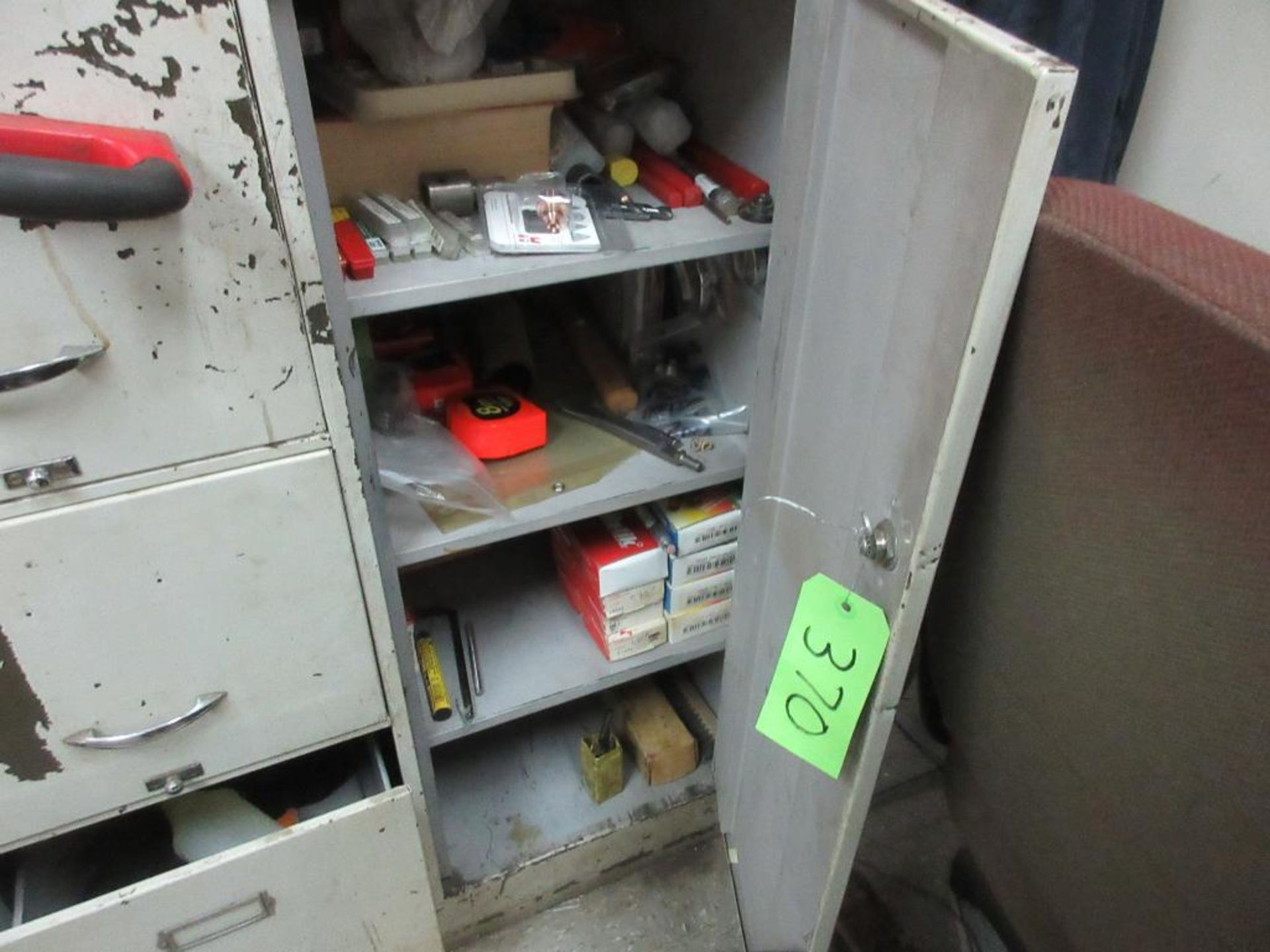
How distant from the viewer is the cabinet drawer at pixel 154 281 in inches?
18.9

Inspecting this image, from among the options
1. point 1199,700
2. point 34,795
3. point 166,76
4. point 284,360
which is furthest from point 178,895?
point 1199,700

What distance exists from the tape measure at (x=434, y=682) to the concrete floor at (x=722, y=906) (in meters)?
0.36

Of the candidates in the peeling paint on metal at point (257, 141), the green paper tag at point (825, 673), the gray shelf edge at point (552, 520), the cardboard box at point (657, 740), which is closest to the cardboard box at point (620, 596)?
the gray shelf edge at point (552, 520)

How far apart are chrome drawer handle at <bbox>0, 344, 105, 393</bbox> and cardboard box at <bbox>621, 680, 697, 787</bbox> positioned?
81cm

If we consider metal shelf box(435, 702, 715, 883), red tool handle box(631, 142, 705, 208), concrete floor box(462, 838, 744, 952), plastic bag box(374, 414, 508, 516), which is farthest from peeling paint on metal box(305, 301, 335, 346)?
concrete floor box(462, 838, 744, 952)

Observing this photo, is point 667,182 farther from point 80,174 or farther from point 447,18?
point 80,174

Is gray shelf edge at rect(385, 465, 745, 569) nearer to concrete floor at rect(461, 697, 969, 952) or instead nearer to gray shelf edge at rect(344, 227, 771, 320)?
gray shelf edge at rect(344, 227, 771, 320)

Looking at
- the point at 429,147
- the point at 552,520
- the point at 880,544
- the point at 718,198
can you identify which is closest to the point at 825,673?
the point at 880,544

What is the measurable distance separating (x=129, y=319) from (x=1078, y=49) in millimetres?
724

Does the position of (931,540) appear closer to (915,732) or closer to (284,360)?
(284,360)

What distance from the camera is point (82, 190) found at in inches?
17.3

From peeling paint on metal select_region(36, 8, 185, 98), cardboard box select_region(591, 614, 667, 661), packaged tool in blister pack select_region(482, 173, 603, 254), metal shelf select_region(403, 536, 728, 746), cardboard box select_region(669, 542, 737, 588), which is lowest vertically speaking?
metal shelf select_region(403, 536, 728, 746)

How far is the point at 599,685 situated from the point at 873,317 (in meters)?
0.61

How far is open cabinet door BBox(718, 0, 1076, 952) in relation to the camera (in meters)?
0.41
